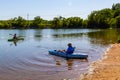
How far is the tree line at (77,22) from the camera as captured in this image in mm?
143500

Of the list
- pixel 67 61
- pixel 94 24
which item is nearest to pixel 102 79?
pixel 67 61

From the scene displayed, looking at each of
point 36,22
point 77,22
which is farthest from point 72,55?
point 36,22

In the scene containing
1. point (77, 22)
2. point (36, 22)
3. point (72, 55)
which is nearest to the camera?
point (72, 55)

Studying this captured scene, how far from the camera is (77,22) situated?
167 meters

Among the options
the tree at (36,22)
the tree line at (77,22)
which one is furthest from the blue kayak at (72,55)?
the tree at (36,22)

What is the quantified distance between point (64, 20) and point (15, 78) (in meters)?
157

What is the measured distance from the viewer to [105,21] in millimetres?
142000

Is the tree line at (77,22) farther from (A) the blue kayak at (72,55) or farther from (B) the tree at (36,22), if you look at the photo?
(A) the blue kayak at (72,55)

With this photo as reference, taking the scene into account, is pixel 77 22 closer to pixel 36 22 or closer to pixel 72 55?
pixel 36 22

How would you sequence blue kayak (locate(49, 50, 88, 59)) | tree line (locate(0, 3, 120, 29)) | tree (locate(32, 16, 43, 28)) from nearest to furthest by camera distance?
blue kayak (locate(49, 50, 88, 59)) < tree line (locate(0, 3, 120, 29)) < tree (locate(32, 16, 43, 28))

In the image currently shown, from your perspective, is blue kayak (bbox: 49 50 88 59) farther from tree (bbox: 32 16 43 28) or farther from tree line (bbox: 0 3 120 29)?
tree (bbox: 32 16 43 28)

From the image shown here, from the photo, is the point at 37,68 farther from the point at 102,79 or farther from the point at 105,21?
the point at 105,21

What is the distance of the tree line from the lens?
144m

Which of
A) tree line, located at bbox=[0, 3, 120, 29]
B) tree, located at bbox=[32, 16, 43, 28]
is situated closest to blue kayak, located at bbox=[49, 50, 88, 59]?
tree line, located at bbox=[0, 3, 120, 29]
